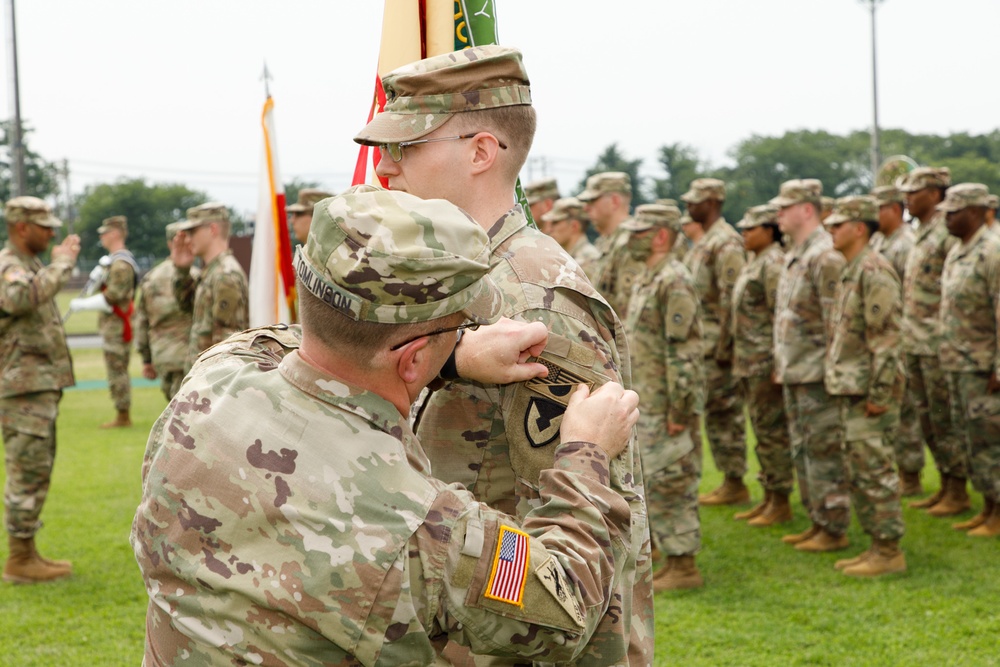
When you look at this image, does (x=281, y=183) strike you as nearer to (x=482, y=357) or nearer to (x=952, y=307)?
(x=482, y=357)

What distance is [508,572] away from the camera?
57.5 inches

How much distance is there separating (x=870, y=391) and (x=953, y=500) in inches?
88.0

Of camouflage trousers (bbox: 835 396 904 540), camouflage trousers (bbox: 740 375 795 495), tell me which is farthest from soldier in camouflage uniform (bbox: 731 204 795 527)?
camouflage trousers (bbox: 835 396 904 540)

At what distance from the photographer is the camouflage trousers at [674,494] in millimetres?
6055

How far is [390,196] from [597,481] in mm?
579

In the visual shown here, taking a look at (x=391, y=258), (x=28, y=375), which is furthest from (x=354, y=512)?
(x=28, y=375)

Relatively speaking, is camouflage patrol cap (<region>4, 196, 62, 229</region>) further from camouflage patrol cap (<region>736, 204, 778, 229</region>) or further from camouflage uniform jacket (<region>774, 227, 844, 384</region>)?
camouflage patrol cap (<region>736, 204, 778, 229</region>)

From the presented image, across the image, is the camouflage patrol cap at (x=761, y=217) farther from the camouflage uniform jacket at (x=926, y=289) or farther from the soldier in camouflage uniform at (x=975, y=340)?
the camouflage uniform jacket at (x=926, y=289)

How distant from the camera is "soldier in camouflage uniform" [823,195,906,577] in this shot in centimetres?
611

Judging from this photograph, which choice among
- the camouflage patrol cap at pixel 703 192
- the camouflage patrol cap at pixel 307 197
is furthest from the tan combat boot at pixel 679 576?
the camouflage patrol cap at pixel 307 197

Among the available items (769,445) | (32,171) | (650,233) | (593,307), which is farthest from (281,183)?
(32,171)

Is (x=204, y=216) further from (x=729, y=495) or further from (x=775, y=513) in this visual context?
(x=775, y=513)

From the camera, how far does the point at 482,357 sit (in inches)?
67.4

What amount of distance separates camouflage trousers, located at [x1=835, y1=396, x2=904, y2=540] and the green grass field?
0.34 metres
